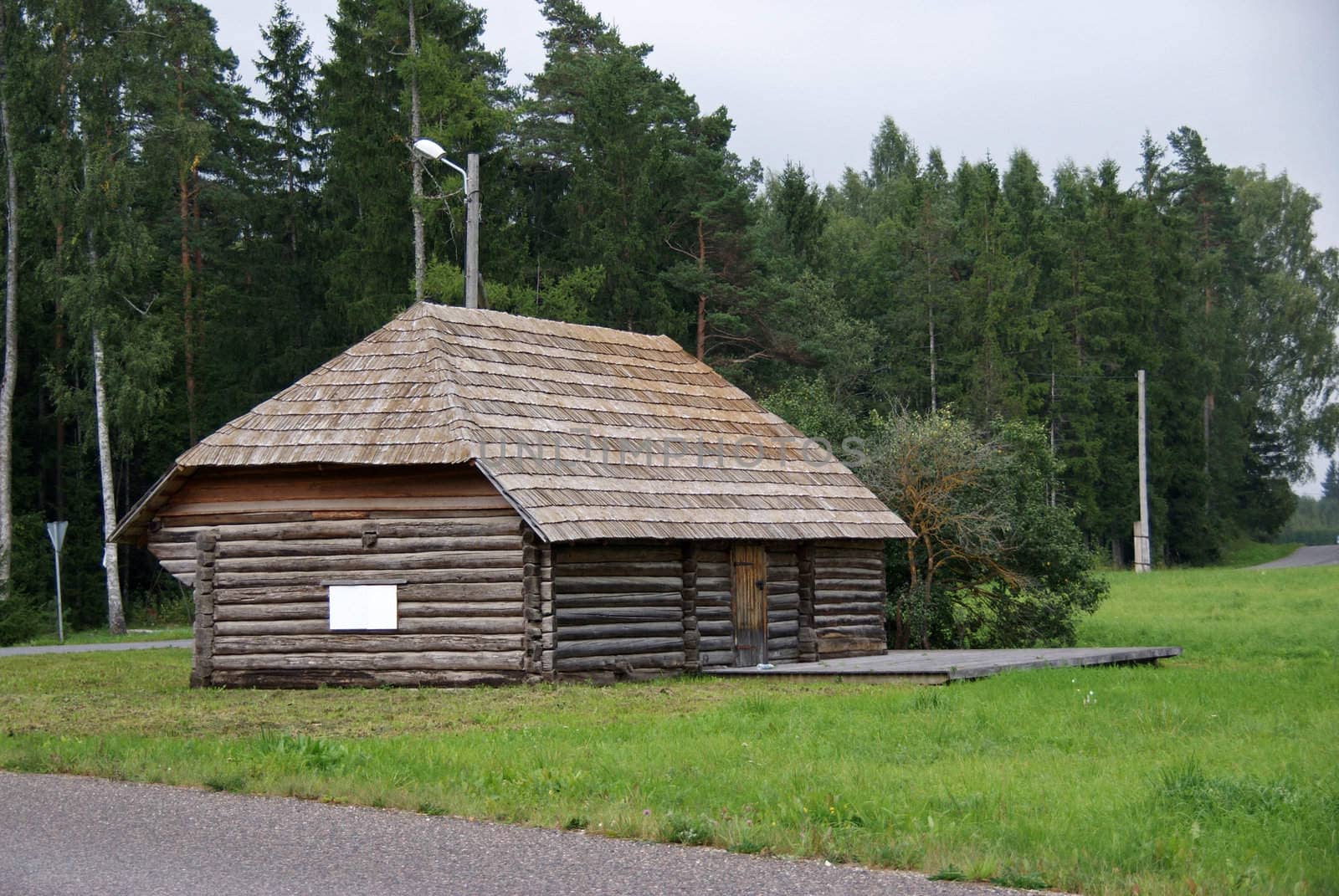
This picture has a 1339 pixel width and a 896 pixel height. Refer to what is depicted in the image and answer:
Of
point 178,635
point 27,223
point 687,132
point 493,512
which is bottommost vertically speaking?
point 178,635

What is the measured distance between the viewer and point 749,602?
70.0ft

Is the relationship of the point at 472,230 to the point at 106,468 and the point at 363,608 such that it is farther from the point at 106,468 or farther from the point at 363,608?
the point at 106,468

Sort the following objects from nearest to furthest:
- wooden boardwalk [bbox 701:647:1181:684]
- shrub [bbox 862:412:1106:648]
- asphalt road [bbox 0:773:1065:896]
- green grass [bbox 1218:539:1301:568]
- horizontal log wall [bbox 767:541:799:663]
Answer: asphalt road [bbox 0:773:1065:896] < wooden boardwalk [bbox 701:647:1181:684] < horizontal log wall [bbox 767:541:799:663] < shrub [bbox 862:412:1106:648] < green grass [bbox 1218:539:1301:568]

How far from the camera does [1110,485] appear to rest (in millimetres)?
59375

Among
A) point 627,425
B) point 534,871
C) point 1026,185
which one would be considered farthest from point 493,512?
point 1026,185

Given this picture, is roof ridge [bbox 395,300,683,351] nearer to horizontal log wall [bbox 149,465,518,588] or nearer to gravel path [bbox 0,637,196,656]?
horizontal log wall [bbox 149,465,518,588]

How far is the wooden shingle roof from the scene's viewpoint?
18734 millimetres

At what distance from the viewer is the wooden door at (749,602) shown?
2112 cm

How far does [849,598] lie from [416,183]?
19142mm

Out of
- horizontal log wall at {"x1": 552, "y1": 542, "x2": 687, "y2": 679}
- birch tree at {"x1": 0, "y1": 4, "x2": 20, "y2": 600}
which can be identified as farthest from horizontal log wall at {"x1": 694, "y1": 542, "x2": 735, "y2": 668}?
birch tree at {"x1": 0, "y1": 4, "x2": 20, "y2": 600}

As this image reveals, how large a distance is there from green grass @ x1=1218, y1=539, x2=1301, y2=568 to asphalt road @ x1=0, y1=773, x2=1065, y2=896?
6078 centimetres

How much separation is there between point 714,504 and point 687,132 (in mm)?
36426

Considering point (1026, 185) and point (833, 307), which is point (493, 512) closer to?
point (833, 307)

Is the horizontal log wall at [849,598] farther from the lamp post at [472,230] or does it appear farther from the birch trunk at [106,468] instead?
the birch trunk at [106,468]
